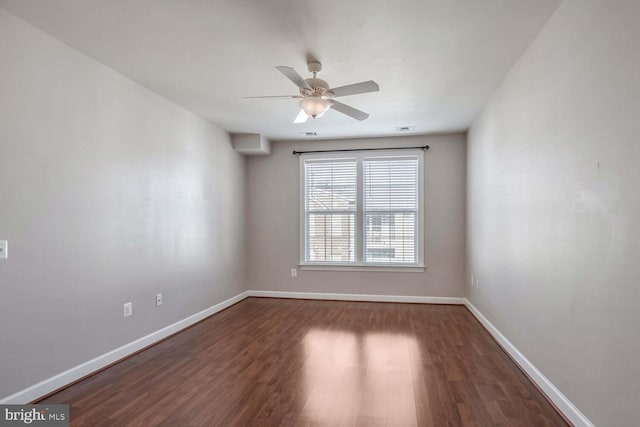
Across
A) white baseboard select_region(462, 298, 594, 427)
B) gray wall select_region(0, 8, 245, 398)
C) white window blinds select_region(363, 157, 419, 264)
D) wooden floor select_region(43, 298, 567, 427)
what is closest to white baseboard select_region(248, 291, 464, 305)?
white window blinds select_region(363, 157, 419, 264)

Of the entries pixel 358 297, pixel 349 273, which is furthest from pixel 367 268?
pixel 358 297

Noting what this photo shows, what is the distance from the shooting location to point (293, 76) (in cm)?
249

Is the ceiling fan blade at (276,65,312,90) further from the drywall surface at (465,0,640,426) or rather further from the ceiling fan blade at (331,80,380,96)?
the drywall surface at (465,0,640,426)

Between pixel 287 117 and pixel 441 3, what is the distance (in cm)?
259

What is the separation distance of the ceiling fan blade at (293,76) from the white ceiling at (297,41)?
28 cm

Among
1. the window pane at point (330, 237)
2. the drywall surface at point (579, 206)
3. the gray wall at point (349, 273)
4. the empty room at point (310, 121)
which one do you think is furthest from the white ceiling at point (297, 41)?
the window pane at point (330, 237)

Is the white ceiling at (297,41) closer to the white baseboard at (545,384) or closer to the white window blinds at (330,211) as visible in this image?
the white window blinds at (330,211)

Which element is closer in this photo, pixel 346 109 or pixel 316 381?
pixel 316 381

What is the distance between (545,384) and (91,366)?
340cm

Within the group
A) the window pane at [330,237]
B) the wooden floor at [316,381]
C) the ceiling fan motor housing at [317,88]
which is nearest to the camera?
the wooden floor at [316,381]

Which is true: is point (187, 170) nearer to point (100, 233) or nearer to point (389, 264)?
point (100, 233)

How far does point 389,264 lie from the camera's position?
5.40 meters

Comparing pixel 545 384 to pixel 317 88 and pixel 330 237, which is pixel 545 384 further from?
pixel 330 237

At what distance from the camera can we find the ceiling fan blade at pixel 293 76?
2352 mm
